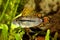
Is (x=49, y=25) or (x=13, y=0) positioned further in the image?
(x=13, y=0)

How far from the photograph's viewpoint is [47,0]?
1447 millimetres

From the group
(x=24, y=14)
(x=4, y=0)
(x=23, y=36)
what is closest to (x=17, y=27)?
(x=23, y=36)

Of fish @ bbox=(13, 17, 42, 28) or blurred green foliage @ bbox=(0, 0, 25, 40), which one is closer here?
blurred green foliage @ bbox=(0, 0, 25, 40)

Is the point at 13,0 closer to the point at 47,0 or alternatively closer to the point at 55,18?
the point at 47,0

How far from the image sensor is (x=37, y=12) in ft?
4.70

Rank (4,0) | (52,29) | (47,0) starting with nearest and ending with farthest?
(52,29) → (47,0) → (4,0)

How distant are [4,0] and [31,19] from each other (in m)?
0.38

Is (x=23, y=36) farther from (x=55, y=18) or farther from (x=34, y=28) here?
(x=55, y=18)

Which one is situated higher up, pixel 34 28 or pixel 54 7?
pixel 54 7

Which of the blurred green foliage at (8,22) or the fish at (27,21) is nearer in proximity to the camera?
the blurred green foliage at (8,22)

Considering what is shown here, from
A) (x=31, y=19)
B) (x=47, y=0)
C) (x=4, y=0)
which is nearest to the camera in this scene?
(x=31, y=19)

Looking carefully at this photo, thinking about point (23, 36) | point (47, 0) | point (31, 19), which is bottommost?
point (23, 36)

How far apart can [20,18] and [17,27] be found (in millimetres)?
129

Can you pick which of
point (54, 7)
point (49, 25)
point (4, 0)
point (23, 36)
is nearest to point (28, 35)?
point (23, 36)
